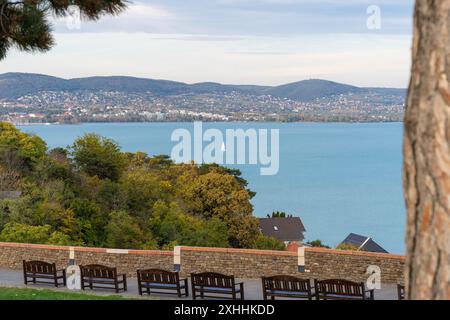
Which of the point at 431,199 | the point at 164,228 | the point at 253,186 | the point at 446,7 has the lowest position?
the point at 253,186

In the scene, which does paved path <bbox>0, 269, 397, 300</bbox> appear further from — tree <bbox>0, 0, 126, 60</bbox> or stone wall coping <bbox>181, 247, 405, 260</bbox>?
tree <bbox>0, 0, 126, 60</bbox>

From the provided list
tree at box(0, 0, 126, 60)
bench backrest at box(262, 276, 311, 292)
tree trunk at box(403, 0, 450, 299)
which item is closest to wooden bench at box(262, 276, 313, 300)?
bench backrest at box(262, 276, 311, 292)

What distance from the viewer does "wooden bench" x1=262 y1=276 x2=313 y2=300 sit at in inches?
512

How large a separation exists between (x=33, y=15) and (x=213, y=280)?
5.31 meters

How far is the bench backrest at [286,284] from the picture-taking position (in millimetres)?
13023

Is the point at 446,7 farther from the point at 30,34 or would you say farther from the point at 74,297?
the point at 74,297

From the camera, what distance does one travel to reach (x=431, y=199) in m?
3.43

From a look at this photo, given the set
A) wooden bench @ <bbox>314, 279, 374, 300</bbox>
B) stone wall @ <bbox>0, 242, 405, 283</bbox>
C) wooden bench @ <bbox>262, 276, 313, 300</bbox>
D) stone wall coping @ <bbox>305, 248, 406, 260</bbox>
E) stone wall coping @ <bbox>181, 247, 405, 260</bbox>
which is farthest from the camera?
stone wall @ <bbox>0, 242, 405, 283</bbox>

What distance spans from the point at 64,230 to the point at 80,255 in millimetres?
18840

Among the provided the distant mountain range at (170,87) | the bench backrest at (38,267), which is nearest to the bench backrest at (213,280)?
the bench backrest at (38,267)

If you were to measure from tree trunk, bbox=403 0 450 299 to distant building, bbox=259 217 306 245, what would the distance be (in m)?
79.6

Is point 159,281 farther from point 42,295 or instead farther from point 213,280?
point 42,295

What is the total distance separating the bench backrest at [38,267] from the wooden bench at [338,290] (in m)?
5.18

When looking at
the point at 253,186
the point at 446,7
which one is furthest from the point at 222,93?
the point at 446,7
